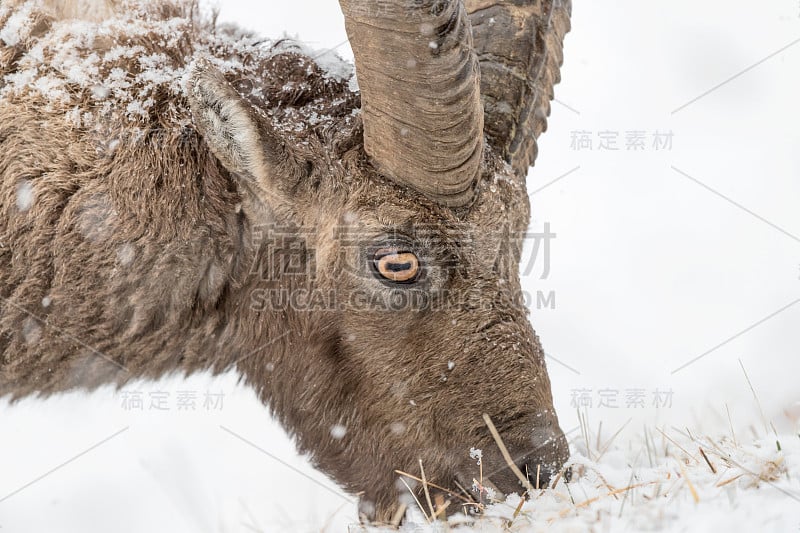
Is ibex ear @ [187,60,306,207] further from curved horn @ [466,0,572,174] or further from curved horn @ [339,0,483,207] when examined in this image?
curved horn @ [466,0,572,174]

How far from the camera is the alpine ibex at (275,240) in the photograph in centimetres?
426

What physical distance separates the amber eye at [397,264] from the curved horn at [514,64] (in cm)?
106

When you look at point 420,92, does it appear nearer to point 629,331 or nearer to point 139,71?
point 139,71

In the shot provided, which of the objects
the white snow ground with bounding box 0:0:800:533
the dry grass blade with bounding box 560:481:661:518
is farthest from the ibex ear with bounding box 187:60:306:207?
the dry grass blade with bounding box 560:481:661:518

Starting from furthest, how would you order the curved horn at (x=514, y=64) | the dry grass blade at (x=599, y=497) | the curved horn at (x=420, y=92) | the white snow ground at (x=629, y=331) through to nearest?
the white snow ground at (x=629, y=331), the curved horn at (x=514, y=64), the dry grass blade at (x=599, y=497), the curved horn at (x=420, y=92)

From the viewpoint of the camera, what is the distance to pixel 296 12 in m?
10.8

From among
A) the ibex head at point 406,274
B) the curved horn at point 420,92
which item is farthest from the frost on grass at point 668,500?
the curved horn at point 420,92

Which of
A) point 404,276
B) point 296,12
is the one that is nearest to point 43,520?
point 404,276

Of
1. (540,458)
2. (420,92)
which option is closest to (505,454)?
(540,458)

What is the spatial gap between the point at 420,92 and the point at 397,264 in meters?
0.90

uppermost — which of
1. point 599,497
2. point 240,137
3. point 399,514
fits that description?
point 240,137

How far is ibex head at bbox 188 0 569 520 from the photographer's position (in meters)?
4.12

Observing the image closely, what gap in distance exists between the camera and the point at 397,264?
13.9ft

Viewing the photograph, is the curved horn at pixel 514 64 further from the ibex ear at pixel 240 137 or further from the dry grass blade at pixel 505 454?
the dry grass blade at pixel 505 454
